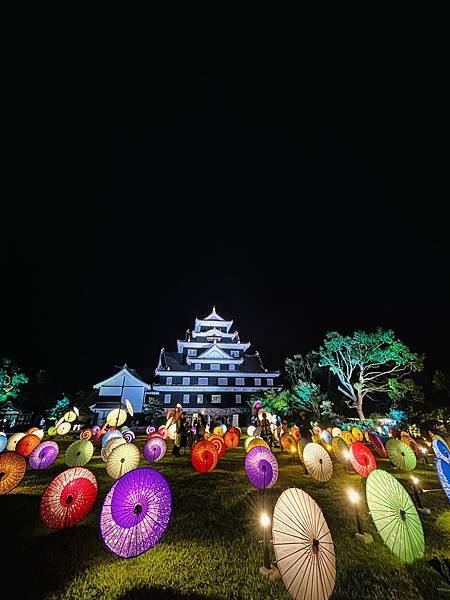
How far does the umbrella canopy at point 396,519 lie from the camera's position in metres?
3.74

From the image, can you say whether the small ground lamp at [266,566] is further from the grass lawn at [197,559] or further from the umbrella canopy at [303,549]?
the umbrella canopy at [303,549]

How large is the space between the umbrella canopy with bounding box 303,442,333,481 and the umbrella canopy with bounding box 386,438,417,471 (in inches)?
86.9

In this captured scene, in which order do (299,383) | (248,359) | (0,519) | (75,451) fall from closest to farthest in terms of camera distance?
(0,519), (75,451), (299,383), (248,359)

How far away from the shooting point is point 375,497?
3889 millimetres

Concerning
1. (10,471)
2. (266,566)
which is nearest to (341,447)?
(266,566)

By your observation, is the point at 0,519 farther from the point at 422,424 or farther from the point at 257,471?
the point at 422,424

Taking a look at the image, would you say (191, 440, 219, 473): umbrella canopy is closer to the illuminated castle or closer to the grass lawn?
the grass lawn

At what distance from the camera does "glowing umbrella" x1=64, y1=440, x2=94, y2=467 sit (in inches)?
317

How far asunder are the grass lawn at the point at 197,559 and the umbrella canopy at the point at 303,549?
0.60 meters

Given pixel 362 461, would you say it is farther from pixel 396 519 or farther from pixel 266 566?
pixel 266 566

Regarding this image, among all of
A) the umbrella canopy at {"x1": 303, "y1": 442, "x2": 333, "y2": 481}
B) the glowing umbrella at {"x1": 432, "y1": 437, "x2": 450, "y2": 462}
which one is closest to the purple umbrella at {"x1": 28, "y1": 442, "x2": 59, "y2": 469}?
the umbrella canopy at {"x1": 303, "y1": 442, "x2": 333, "y2": 481}

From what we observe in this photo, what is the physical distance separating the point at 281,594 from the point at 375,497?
74.0 inches

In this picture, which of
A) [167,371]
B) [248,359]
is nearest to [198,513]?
[167,371]

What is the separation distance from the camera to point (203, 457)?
8172 mm
